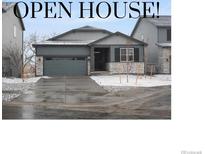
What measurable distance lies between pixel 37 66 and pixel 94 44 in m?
1.32

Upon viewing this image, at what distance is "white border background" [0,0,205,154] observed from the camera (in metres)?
7.89

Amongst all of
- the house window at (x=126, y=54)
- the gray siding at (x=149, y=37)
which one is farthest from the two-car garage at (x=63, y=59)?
the gray siding at (x=149, y=37)

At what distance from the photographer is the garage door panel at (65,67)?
8.92m

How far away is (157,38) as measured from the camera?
8.85 metres

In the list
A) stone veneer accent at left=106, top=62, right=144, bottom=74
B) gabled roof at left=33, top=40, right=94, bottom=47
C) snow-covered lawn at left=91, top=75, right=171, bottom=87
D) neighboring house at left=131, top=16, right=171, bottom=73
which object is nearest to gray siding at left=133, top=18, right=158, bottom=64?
neighboring house at left=131, top=16, right=171, bottom=73

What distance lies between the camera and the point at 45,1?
8430mm

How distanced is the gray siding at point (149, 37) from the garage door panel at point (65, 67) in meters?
1.32

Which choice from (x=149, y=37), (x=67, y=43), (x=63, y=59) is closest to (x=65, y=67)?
(x=63, y=59)

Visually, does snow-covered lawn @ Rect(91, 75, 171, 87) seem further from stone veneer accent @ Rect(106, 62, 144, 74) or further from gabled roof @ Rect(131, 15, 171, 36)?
gabled roof @ Rect(131, 15, 171, 36)

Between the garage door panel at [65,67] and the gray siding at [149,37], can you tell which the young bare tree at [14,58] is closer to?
the garage door panel at [65,67]
